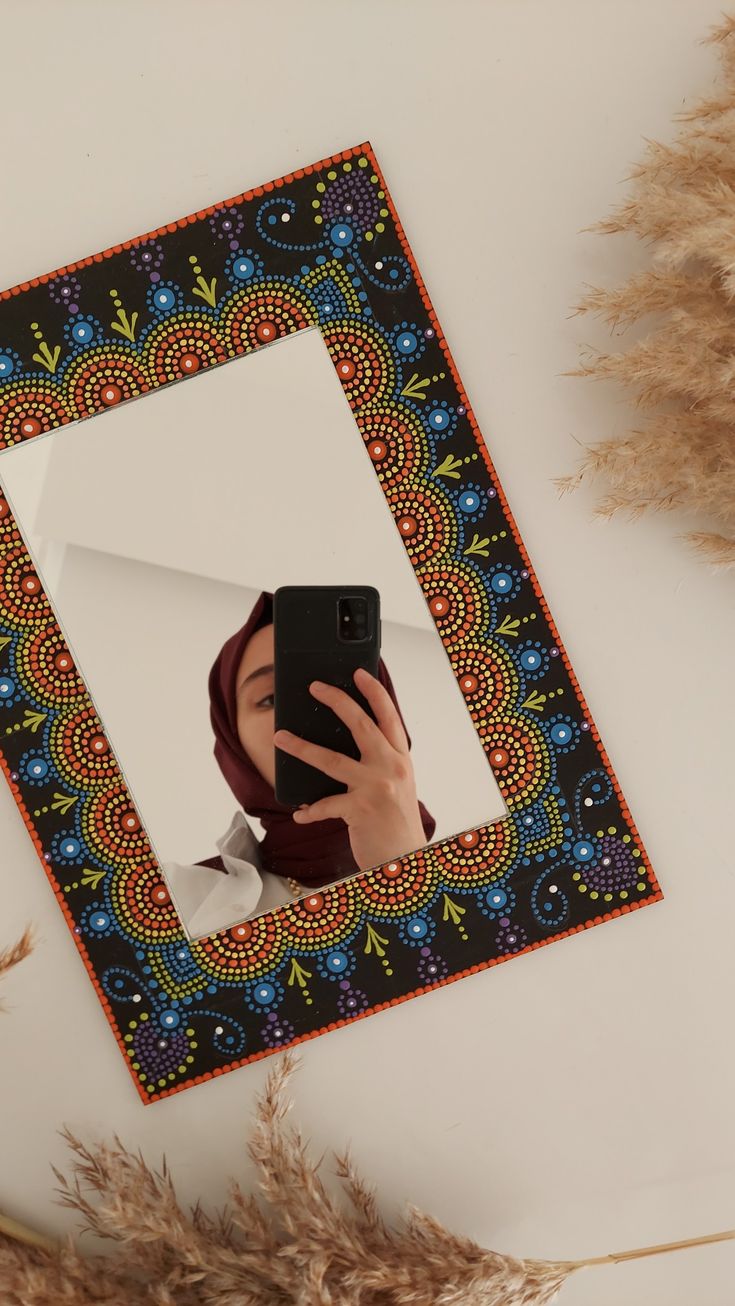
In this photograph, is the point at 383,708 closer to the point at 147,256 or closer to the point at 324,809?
the point at 324,809

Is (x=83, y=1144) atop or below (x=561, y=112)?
below

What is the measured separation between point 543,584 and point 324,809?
36 centimetres

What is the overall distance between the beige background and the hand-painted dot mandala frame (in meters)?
0.03

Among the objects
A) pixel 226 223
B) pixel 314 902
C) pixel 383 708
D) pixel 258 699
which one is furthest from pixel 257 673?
pixel 226 223

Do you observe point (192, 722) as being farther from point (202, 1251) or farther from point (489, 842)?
point (202, 1251)

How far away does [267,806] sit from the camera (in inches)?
38.5

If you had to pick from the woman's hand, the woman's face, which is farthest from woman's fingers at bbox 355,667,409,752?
the woman's face

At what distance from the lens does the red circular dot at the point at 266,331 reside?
97cm

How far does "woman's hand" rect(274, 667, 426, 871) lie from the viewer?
0.97 meters

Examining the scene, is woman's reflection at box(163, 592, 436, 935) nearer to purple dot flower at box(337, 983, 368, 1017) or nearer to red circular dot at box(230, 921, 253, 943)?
red circular dot at box(230, 921, 253, 943)

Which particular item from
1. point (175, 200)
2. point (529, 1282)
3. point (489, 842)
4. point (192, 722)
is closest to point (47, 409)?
point (175, 200)

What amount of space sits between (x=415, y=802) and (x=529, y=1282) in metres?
0.52

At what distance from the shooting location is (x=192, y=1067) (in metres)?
0.98

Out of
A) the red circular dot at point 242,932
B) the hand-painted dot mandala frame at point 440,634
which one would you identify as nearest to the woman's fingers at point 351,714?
the hand-painted dot mandala frame at point 440,634
